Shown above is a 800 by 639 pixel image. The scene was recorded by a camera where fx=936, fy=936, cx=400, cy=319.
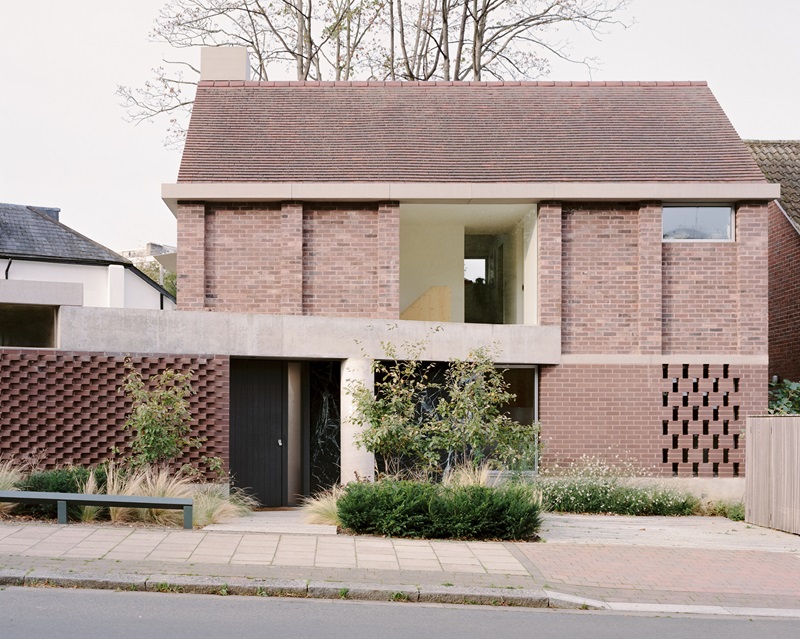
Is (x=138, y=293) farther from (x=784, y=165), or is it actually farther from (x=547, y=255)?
(x=784, y=165)

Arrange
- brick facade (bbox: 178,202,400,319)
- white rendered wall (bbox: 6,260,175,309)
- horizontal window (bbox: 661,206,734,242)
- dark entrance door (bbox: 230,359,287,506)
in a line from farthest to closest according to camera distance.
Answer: white rendered wall (bbox: 6,260,175,309) < horizontal window (bbox: 661,206,734,242) < brick facade (bbox: 178,202,400,319) < dark entrance door (bbox: 230,359,287,506)

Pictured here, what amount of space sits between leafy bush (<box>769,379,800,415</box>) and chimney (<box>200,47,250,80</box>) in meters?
14.2

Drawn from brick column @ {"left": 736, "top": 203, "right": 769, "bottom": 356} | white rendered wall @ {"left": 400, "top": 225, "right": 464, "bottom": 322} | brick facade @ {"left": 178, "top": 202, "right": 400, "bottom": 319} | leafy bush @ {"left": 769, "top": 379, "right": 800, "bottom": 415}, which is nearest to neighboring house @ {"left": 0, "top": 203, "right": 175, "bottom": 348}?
brick facade @ {"left": 178, "top": 202, "right": 400, "bottom": 319}

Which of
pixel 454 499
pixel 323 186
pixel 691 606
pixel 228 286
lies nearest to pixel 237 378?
pixel 228 286

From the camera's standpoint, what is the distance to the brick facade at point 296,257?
1906cm

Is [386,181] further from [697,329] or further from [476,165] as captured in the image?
[697,329]

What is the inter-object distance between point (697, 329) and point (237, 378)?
9.28 metres

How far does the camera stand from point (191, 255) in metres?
19.0

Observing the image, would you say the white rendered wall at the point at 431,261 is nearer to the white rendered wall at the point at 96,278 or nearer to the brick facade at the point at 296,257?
the brick facade at the point at 296,257

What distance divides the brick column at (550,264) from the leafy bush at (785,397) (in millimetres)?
5014

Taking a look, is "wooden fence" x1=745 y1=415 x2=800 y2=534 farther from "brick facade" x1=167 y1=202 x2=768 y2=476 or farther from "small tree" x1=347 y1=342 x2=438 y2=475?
"small tree" x1=347 y1=342 x2=438 y2=475

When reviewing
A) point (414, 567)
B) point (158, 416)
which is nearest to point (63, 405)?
point (158, 416)

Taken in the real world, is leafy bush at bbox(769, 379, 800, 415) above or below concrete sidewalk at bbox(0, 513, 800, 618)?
above

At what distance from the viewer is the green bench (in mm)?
10570
